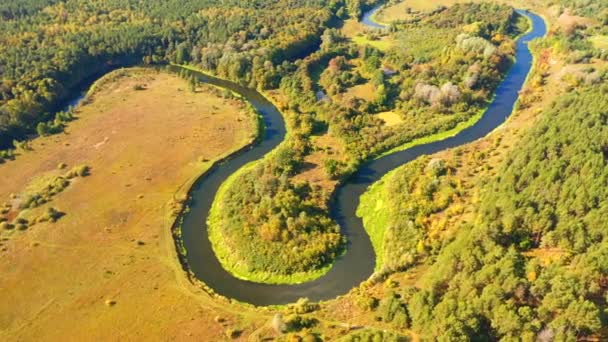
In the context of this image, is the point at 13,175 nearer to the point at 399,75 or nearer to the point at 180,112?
the point at 180,112

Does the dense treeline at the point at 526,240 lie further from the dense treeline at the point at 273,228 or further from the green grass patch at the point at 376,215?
the dense treeline at the point at 273,228


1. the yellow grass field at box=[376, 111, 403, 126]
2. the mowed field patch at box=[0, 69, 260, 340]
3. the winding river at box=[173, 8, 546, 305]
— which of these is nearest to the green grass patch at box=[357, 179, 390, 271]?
the winding river at box=[173, 8, 546, 305]

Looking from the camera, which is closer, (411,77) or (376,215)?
(376,215)

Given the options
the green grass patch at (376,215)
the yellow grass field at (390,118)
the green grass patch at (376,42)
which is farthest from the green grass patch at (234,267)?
the green grass patch at (376,42)

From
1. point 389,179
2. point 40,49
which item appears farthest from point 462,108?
point 40,49

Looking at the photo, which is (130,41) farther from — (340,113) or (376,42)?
(340,113)

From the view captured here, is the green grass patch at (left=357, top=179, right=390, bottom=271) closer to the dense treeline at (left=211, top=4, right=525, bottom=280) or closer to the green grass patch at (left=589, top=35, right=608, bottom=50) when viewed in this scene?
the dense treeline at (left=211, top=4, right=525, bottom=280)

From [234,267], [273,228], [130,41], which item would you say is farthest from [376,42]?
[234,267]
